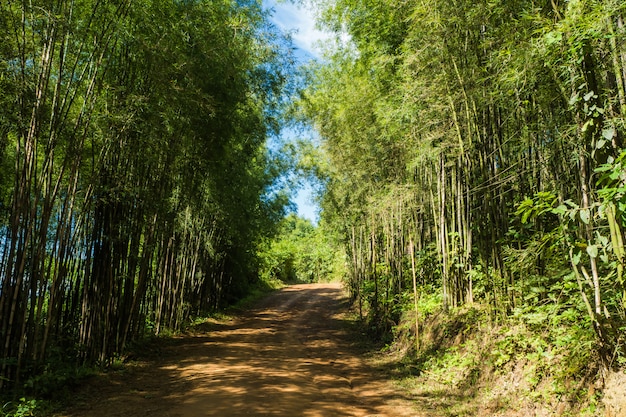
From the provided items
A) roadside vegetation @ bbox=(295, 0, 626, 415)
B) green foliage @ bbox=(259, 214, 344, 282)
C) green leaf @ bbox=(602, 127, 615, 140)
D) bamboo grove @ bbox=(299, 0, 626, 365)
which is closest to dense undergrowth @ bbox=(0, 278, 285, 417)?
roadside vegetation @ bbox=(295, 0, 626, 415)

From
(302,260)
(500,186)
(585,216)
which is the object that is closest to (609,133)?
(585,216)

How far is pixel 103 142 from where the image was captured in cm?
484

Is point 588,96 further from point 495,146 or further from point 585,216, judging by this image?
point 495,146

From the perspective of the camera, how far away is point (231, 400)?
396cm

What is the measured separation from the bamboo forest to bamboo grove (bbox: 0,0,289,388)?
0.03 metres

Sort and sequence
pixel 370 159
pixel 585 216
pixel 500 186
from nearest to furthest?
pixel 585 216 < pixel 500 186 < pixel 370 159

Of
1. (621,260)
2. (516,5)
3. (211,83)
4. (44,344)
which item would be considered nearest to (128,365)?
(44,344)

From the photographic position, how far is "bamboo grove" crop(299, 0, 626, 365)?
2.64 metres

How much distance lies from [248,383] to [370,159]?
5005 mm

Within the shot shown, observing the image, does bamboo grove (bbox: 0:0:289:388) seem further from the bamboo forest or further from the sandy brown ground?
the sandy brown ground

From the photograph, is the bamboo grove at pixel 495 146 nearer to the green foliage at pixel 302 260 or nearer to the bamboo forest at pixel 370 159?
the bamboo forest at pixel 370 159

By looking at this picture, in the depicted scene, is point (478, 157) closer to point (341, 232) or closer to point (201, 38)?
point (201, 38)

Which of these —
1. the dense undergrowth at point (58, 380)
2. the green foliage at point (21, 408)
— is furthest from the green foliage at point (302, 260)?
the green foliage at point (21, 408)

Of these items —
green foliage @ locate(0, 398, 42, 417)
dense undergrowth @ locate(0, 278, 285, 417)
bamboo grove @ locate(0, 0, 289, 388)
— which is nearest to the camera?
green foliage @ locate(0, 398, 42, 417)
